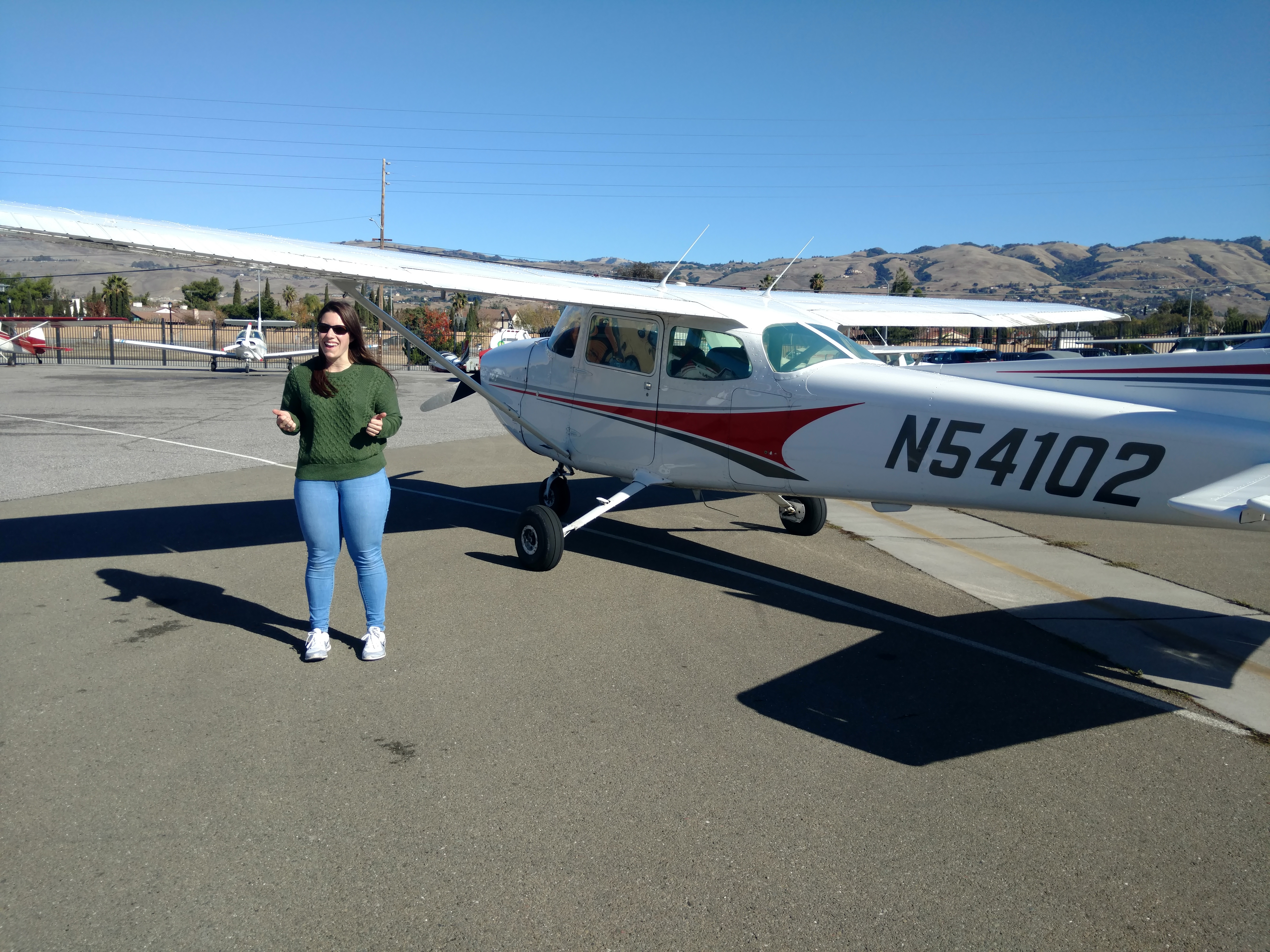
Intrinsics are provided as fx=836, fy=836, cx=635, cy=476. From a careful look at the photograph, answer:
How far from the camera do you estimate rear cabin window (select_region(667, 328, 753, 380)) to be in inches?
253

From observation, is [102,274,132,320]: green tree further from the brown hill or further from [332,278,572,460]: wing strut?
[332,278,572,460]: wing strut

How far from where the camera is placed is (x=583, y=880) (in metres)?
2.89

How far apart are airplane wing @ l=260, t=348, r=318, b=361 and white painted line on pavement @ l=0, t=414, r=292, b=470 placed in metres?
19.1

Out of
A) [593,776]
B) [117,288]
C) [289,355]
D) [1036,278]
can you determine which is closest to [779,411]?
[593,776]

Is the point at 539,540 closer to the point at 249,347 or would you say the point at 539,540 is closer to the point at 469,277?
the point at 469,277

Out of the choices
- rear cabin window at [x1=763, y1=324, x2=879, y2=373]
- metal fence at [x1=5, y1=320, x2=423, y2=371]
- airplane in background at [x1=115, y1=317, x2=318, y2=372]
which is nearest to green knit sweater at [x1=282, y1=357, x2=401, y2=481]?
rear cabin window at [x1=763, y1=324, x2=879, y2=373]

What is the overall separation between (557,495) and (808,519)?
97.0 inches

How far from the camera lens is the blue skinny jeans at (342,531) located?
441cm

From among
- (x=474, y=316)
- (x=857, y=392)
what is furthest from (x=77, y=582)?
(x=474, y=316)

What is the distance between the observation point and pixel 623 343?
7.14m

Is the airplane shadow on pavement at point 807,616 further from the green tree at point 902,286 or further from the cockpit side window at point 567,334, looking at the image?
the green tree at point 902,286

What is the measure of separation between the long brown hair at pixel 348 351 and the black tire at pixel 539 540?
2.20 meters

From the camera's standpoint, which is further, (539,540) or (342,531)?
(539,540)

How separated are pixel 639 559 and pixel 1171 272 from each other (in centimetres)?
18740
